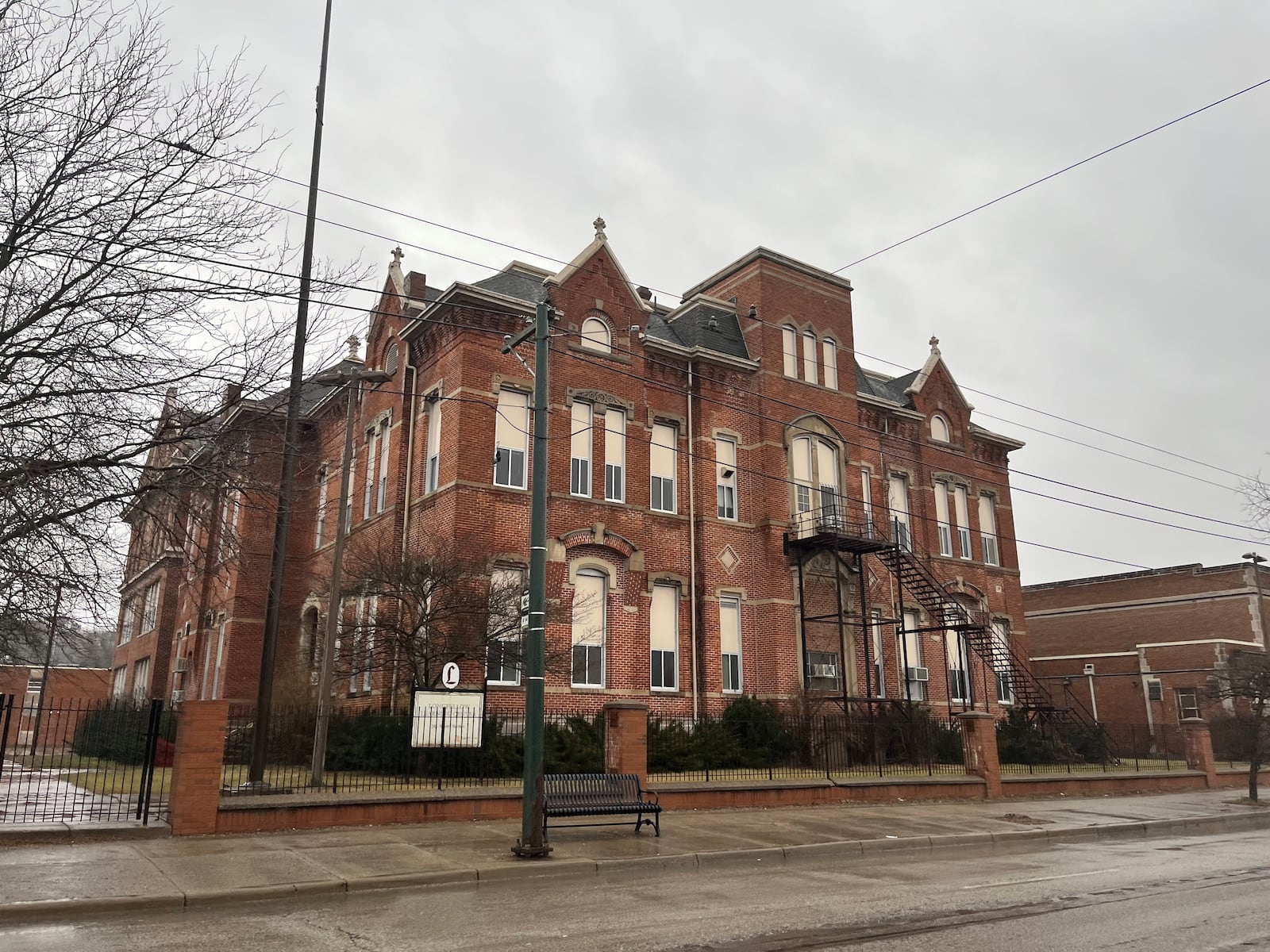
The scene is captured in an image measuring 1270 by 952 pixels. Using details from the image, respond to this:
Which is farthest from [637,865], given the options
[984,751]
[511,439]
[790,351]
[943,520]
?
[943,520]

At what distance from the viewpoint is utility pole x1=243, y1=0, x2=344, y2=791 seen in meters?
13.0

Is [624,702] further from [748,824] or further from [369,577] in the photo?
[369,577]

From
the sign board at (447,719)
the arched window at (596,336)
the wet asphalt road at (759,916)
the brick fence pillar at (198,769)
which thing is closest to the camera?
the wet asphalt road at (759,916)

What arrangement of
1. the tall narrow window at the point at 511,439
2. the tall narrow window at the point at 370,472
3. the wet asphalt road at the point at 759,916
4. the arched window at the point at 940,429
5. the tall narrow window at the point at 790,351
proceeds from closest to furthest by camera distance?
the wet asphalt road at the point at 759,916 < the tall narrow window at the point at 511,439 < the tall narrow window at the point at 370,472 < the tall narrow window at the point at 790,351 < the arched window at the point at 940,429

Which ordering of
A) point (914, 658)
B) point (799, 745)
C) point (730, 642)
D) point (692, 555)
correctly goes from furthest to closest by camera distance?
point (914, 658) → point (730, 642) → point (692, 555) → point (799, 745)

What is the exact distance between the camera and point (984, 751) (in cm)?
2144

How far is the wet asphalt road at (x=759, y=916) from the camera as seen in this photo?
296 inches

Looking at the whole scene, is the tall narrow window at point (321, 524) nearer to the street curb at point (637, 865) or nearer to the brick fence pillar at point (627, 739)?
the brick fence pillar at point (627, 739)

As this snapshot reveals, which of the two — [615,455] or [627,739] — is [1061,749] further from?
[627,739]

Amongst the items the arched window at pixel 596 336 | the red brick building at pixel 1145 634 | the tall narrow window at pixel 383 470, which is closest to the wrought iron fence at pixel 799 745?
the tall narrow window at pixel 383 470

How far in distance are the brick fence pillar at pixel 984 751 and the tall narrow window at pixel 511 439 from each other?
11.8m

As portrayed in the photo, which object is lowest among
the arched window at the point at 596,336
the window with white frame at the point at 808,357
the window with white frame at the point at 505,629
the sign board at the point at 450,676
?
the sign board at the point at 450,676

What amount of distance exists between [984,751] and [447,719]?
12.7m

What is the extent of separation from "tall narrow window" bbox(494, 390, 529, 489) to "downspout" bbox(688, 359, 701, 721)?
5135mm
